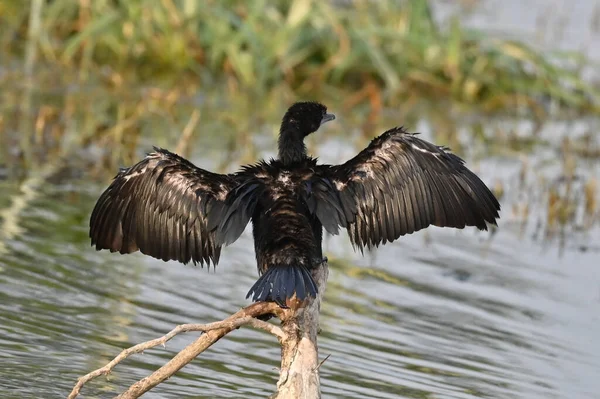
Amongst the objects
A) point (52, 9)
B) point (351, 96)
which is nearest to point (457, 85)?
point (351, 96)

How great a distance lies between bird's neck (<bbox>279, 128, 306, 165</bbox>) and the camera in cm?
570

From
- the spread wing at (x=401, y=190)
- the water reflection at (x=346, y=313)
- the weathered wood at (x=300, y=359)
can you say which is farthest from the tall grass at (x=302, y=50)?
the weathered wood at (x=300, y=359)

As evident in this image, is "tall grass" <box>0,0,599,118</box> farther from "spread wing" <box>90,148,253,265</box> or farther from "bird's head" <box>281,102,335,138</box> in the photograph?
"spread wing" <box>90,148,253,265</box>

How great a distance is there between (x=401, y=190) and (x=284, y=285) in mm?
978

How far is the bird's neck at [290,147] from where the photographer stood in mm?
5699

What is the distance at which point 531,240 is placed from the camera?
9.07 meters

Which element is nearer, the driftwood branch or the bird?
the driftwood branch

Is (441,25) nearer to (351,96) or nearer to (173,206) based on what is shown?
(351,96)

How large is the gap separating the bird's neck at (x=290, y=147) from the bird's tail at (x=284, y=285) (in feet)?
2.52

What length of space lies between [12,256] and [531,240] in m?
3.63

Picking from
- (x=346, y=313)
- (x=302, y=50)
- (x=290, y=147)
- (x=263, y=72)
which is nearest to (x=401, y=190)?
(x=290, y=147)

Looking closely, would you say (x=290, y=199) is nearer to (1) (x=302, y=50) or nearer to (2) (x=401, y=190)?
(2) (x=401, y=190)

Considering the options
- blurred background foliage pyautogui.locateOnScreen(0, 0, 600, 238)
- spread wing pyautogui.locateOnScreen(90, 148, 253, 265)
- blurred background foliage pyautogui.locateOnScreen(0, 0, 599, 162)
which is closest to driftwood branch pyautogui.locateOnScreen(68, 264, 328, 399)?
spread wing pyautogui.locateOnScreen(90, 148, 253, 265)

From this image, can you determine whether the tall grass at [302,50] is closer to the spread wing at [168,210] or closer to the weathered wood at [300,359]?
the spread wing at [168,210]
